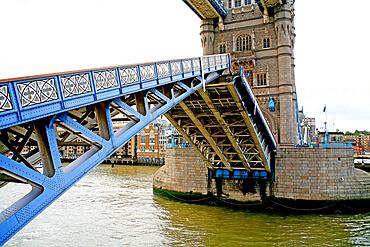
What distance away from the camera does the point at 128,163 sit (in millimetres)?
64375

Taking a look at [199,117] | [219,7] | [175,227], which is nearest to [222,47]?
[219,7]

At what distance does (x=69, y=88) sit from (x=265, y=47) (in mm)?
20413

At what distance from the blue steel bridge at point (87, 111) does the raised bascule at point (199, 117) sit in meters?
0.02

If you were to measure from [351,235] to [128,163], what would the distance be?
52.5 m

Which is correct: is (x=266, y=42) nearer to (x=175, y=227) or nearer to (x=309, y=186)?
(x=309, y=186)

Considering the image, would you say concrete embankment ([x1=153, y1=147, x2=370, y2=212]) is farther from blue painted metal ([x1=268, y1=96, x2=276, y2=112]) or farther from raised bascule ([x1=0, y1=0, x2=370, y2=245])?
blue painted metal ([x1=268, y1=96, x2=276, y2=112])

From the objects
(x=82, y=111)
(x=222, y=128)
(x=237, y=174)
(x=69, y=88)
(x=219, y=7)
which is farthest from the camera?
(x=219, y=7)

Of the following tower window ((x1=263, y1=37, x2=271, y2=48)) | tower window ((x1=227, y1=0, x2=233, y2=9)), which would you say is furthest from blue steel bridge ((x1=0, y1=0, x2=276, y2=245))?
tower window ((x1=227, y1=0, x2=233, y2=9))

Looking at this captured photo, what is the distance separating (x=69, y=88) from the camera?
6605 mm

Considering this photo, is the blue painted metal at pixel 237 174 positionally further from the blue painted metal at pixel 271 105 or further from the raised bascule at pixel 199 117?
the blue painted metal at pixel 271 105

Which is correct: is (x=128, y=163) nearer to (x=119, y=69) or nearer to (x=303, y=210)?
(x=303, y=210)

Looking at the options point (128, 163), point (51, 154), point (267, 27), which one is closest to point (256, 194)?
point (267, 27)

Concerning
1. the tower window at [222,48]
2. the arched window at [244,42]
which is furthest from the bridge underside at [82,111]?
the tower window at [222,48]

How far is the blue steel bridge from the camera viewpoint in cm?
539
